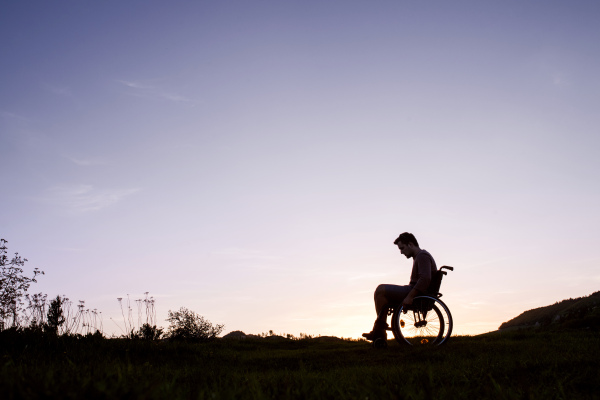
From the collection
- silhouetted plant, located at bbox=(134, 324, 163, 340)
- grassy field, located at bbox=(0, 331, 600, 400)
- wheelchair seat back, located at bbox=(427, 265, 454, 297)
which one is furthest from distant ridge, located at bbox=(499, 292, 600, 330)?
silhouetted plant, located at bbox=(134, 324, 163, 340)

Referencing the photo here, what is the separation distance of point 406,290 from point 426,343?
3.60 feet

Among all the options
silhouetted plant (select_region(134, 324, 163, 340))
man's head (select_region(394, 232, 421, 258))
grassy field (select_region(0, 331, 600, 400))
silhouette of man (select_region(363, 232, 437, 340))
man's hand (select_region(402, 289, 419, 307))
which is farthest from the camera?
silhouetted plant (select_region(134, 324, 163, 340))

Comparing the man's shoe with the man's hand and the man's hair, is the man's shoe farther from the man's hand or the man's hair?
the man's hair

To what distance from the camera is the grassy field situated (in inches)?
112

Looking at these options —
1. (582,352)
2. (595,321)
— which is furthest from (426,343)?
(595,321)

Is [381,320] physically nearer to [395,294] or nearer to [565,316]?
[395,294]

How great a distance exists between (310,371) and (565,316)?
1518 centimetres

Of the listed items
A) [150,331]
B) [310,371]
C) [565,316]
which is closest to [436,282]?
[310,371]

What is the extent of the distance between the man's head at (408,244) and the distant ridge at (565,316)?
689 centimetres

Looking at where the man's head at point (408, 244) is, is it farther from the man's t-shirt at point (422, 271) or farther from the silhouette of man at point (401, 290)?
the man's t-shirt at point (422, 271)

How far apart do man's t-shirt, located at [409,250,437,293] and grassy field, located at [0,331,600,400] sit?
1.24 meters

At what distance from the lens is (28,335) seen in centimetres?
806

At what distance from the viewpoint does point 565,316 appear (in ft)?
56.3

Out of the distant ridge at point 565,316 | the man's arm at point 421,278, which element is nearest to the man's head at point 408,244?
the man's arm at point 421,278
